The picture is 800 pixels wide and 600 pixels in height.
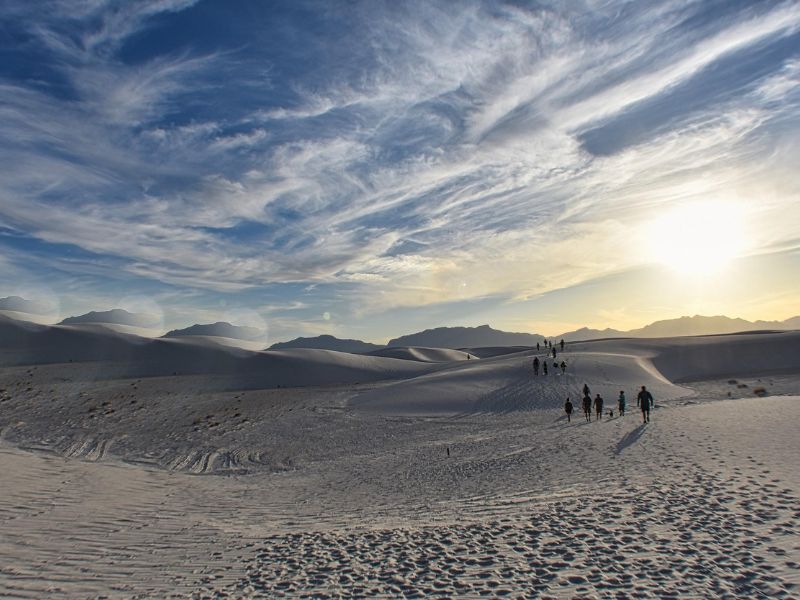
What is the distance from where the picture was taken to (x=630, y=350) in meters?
55.1

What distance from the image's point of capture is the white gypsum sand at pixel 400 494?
25.0ft

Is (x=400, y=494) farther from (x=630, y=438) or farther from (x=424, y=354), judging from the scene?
(x=424, y=354)

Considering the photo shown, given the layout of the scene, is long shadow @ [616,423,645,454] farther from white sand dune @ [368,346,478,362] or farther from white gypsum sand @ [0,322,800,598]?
white sand dune @ [368,346,478,362]

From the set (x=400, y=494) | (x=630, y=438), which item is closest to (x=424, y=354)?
(x=630, y=438)

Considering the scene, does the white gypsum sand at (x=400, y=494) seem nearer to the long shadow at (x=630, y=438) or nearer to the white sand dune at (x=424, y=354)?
the long shadow at (x=630, y=438)

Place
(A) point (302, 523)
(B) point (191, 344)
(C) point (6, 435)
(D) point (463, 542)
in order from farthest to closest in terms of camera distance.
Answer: (B) point (191, 344) → (C) point (6, 435) → (A) point (302, 523) → (D) point (463, 542)

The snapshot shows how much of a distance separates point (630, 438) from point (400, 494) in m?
9.15

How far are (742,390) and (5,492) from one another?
3980 centimetres

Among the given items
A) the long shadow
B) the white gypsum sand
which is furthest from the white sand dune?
the long shadow

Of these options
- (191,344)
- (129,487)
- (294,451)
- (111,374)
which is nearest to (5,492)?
(129,487)

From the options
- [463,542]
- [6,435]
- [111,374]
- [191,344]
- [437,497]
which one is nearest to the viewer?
[463,542]

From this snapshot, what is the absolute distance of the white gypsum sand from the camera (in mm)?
7617

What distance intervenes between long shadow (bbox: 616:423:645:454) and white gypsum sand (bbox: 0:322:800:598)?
154 millimetres

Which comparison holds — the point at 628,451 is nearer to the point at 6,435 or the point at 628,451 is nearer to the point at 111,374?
the point at 6,435
